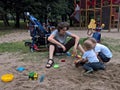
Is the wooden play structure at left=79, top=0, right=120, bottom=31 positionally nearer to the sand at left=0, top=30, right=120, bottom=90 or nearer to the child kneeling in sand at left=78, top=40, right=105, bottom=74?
the sand at left=0, top=30, right=120, bottom=90

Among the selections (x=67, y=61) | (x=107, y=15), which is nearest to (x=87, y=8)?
(x=107, y=15)

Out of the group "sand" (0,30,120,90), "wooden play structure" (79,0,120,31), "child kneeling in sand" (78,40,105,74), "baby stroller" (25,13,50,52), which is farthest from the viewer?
"wooden play structure" (79,0,120,31)

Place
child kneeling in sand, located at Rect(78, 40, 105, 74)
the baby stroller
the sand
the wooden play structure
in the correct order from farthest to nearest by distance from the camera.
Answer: the wooden play structure < the baby stroller < child kneeling in sand, located at Rect(78, 40, 105, 74) < the sand

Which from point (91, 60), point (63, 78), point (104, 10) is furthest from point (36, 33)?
point (104, 10)

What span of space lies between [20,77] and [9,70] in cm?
55

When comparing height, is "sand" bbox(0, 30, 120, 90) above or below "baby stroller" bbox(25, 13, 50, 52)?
below

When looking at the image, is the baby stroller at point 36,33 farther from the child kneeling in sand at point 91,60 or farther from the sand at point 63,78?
the child kneeling in sand at point 91,60

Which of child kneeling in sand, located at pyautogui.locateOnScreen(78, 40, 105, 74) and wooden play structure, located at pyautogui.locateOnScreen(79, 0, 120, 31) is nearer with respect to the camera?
child kneeling in sand, located at pyautogui.locateOnScreen(78, 40, 105, 74)

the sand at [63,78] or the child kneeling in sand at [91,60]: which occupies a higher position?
the child kneeling in sand at [91,60]

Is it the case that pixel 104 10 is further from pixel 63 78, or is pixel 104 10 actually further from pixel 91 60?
pixel 63 78

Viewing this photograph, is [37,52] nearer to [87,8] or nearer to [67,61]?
[67,61]

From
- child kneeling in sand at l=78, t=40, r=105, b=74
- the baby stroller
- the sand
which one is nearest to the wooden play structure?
the baby stroller

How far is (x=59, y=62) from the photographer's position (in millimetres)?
4879

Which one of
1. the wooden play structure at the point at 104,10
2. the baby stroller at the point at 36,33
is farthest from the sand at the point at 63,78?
the wooden play structure at the point at 104,10
